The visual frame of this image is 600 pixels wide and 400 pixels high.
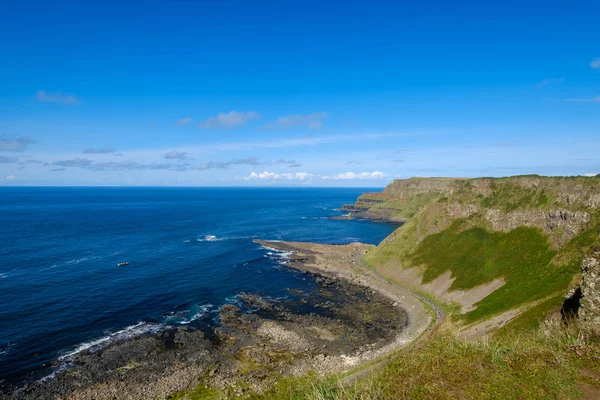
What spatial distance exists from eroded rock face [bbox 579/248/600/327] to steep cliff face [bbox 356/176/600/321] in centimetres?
2357

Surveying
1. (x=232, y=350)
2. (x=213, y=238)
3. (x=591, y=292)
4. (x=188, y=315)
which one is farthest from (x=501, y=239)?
(x=213, y=238)

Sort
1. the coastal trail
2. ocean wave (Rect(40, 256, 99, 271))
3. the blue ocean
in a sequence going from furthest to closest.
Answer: ocean wave (Rect(40, 256, 99, 271))
the blue ocean
the coastal trail

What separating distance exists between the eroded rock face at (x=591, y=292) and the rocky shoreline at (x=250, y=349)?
32656mm

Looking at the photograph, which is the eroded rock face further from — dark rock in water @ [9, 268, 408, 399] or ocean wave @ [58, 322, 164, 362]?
ocean wave @ [58, 322, 164, 362]

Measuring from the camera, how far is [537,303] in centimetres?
5550

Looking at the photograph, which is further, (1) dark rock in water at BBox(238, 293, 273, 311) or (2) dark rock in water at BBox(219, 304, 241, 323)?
(1) dark rock in water at BBox(238, 293, 273, 311)

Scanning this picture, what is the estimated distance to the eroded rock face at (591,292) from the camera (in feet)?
114

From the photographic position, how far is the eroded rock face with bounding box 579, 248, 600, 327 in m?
34.8

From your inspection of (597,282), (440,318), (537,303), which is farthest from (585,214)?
(597,282)

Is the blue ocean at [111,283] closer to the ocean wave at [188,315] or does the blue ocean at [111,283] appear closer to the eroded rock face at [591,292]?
the ocean wave at [188,315]

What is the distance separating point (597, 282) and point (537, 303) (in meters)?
22.5

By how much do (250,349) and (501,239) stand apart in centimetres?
7513

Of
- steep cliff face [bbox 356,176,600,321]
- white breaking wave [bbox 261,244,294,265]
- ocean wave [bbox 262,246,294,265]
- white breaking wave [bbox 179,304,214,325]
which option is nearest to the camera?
steep cliff face [bbox 356,176,600,321]

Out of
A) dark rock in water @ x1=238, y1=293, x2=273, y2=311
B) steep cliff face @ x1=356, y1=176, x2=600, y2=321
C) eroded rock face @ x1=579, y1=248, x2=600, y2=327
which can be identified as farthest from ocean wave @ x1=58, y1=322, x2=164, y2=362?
eroded rock face @ x1=579, y1=248, x2=600, y2=327
